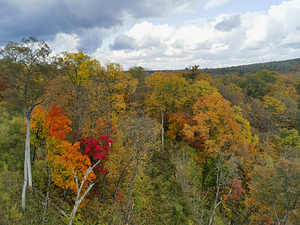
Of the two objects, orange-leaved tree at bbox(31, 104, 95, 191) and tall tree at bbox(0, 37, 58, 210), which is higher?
tall tree at bbox(0, 37, 58, 210)

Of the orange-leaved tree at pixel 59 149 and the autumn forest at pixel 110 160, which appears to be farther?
the orange-leaved tree at pixel 59 149

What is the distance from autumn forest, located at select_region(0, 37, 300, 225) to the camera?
1045 cm

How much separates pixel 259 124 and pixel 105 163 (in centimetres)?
3962

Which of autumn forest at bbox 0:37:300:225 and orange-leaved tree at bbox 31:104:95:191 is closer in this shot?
autumn forest at bbox 0:37:300:225

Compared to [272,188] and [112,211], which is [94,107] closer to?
[112,211]

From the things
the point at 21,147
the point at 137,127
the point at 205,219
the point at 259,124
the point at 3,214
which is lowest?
the point at 205,219

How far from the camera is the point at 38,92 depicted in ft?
35.1

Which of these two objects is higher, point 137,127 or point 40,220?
point 137,127

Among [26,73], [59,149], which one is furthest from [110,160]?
[26,73]

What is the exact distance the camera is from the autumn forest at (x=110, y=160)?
10453 millimetres

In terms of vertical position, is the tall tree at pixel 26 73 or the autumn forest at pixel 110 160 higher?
the tall tree at pixel 26 73

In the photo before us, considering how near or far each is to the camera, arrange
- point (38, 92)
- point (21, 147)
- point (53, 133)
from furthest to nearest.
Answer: point (21, 147), point (53, 133), point (38, 92)

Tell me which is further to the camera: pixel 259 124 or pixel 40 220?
pixel 259 124

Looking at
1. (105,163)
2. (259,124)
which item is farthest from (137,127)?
(259,124)
